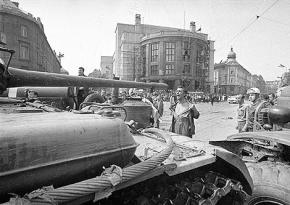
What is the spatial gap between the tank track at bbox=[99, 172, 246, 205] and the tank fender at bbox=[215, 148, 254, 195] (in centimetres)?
11

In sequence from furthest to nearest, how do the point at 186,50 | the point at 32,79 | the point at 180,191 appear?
1. the point at 186,50
2. the point at 32,79
3. the point at 180,191

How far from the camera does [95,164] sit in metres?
1.92

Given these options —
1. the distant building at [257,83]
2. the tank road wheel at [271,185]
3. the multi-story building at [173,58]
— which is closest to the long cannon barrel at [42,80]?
the tank road wheel at [271,185]

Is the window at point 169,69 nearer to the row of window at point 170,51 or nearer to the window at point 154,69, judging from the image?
the row of window at point 170,51

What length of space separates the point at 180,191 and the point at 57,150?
4.07 ft

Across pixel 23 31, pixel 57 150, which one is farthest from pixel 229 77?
pixel 57 150

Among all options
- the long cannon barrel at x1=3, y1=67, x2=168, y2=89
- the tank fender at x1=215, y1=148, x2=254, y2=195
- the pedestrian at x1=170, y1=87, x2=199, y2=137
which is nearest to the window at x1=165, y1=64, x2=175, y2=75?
the pedestrian at x1=170, y1=87, x2=199, y2=137

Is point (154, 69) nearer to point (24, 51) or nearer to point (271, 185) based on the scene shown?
point (24, 51)

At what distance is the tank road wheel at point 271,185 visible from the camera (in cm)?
300

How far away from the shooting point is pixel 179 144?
284 centimetres

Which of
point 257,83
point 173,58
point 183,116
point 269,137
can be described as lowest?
A: point 269,137

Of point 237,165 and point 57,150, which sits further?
point 237,165

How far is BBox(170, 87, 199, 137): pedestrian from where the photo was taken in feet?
17.6

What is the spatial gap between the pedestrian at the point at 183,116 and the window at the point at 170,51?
42.7 metres
